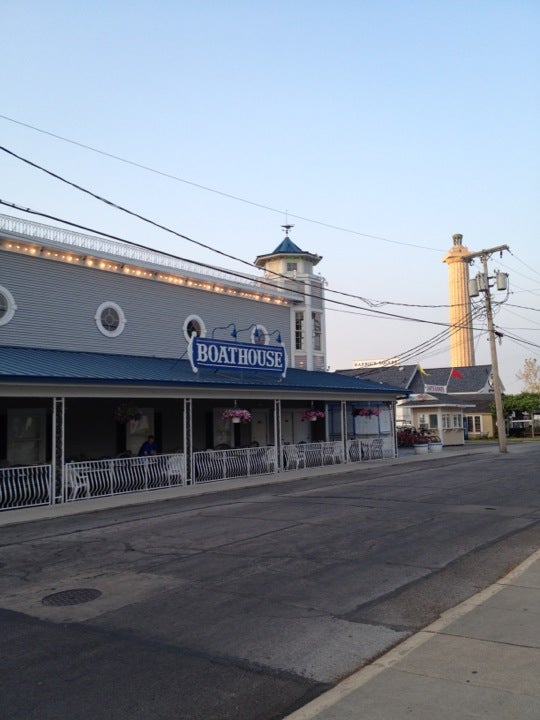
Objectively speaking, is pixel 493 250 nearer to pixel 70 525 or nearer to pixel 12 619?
pixel 70 525

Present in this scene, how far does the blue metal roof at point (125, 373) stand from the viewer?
1731 centimetres

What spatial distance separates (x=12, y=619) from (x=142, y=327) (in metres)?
18.4

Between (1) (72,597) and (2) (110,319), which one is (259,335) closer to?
(2) (110,319)

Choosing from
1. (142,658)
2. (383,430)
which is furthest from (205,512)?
(383,430)

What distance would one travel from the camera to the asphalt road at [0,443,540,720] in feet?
16.6

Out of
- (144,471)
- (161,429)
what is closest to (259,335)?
(161,429)

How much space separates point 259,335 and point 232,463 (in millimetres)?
8065

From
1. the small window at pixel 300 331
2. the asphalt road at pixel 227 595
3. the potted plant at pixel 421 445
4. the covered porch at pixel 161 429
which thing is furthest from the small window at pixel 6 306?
the potted plant at pixel 421 445

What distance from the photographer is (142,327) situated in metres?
24.9

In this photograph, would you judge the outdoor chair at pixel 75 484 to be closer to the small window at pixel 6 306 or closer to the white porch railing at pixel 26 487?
the white porch railing at pixel 26 487

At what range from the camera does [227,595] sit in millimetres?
7699

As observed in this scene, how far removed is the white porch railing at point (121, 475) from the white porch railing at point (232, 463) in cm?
88

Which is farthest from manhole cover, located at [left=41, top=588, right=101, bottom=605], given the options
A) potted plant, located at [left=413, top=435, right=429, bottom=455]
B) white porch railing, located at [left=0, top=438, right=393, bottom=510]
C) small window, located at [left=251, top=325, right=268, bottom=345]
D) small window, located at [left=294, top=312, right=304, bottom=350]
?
potted plant, located at [left=413, top=435, right=429, bottom=455]

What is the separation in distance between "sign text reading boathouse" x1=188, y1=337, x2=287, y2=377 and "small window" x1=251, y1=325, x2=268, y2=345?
13.9ft
